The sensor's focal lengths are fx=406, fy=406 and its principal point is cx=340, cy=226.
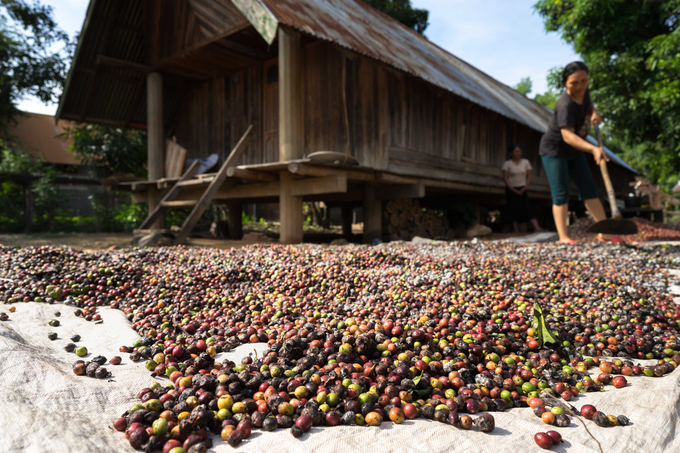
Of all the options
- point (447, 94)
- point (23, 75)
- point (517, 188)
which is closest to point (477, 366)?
point (447, 94)

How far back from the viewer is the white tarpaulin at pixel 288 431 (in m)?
1.09

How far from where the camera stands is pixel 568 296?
270cm

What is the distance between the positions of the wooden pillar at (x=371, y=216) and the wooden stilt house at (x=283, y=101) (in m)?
0.02

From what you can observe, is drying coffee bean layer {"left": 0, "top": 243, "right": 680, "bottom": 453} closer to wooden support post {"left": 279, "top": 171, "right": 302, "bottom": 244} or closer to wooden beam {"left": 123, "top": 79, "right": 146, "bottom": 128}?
wooden support post {"left": 279, "top": 171, "right": 302, "bottom": 244}

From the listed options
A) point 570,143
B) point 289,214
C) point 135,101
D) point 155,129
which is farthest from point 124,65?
point 570,143

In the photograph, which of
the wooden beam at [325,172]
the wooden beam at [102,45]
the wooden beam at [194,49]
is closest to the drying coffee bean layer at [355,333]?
the wooden beam at [325,172]

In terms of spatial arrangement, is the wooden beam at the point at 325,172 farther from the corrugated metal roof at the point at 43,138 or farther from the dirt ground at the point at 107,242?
the corrugated metal roof at the point at 43,138

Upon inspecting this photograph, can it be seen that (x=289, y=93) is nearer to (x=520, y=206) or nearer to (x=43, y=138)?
(x=520, y=206)

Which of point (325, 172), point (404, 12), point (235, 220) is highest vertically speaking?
point (404, 12)

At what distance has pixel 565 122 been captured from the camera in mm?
4637

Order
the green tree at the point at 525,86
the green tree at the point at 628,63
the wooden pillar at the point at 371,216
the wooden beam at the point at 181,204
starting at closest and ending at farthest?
1. the wooden beam at the point at 181,204
2. the wooden pillar at the point at 371,216
3. the green tree at the point at 628,63
4. the green tree at the point at 525,86

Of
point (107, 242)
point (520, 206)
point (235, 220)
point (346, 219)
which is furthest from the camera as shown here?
point (346, 219)

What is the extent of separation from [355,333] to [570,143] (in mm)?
3944

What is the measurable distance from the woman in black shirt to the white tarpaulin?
373cm
